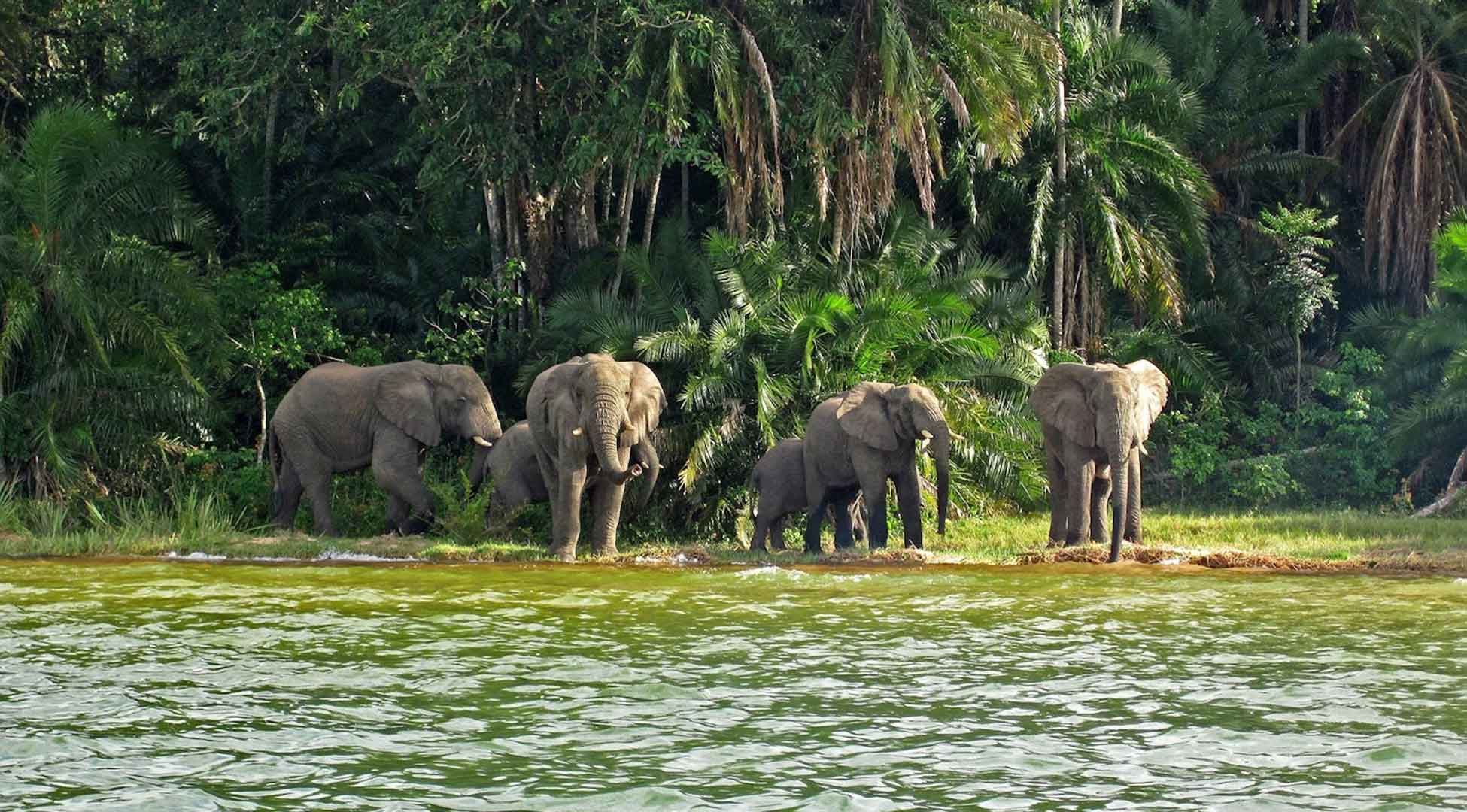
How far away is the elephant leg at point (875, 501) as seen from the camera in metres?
19.0

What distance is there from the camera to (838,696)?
11.7m

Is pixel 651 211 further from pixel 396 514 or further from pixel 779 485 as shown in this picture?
pixel 779 485

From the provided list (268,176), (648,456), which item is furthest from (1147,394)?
(268,176)

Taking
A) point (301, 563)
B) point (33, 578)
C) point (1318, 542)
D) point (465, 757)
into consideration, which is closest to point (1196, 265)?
point (1318, 542)

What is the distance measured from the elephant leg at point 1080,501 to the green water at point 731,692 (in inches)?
80.7

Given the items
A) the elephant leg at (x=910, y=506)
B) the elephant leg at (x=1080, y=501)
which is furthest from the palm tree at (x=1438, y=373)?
the elephant leg at (x=910, y=506)

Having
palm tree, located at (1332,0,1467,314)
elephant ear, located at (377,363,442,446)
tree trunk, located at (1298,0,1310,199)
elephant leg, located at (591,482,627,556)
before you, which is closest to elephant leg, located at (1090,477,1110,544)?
elephant leg, located at (591,482,627,556)

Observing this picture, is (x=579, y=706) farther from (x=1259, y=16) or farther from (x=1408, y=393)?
(x=1259, y=16)

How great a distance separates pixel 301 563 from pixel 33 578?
246cm

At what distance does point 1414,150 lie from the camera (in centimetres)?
2897

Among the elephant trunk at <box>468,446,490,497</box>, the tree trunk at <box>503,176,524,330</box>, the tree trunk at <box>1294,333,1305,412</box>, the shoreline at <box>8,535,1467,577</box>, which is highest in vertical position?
the tree trunk at <box>503,176,524,330</box>

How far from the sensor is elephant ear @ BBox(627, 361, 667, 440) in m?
18.9

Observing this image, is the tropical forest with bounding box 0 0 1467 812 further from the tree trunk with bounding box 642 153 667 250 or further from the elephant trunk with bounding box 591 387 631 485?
the tree trunk with bounding box 642 153 667 250

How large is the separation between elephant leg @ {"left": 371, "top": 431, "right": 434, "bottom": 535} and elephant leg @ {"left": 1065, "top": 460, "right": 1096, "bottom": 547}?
21.8 ft
